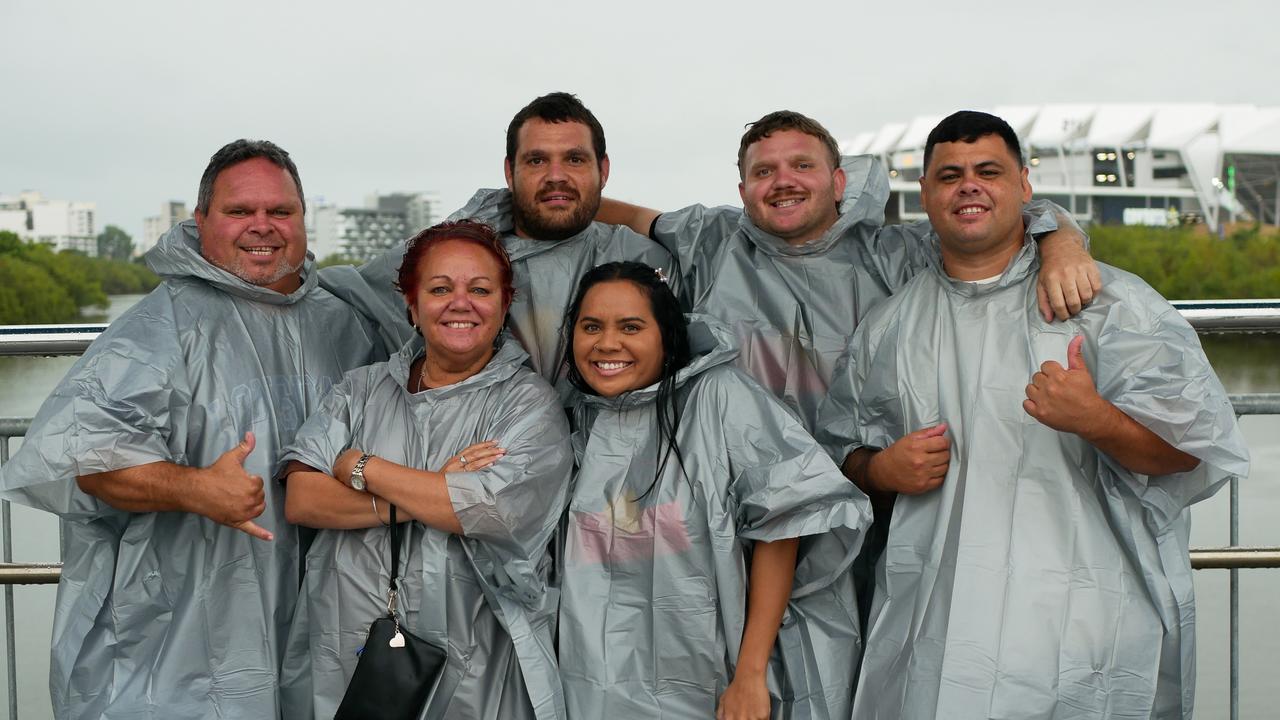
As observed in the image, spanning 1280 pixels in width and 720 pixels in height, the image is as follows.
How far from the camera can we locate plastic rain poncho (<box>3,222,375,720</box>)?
224 cm

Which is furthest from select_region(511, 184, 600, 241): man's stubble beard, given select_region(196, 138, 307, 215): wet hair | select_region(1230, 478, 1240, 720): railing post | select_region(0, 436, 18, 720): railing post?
select_region(1230, 478, 1240, 720): railing post

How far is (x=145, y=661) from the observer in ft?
7.50

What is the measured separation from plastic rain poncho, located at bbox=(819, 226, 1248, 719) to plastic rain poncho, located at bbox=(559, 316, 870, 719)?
0.18 metres

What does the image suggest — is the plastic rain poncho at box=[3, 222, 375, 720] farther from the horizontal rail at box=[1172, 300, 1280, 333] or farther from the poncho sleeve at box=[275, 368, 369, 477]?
the horizontal rail at box=[1172, 300, 1280, 333]

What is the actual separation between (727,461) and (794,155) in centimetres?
86

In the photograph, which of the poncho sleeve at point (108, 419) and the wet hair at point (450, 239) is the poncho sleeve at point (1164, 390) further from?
the poncho sleeve at point (108, 419)

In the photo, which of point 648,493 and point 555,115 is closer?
point 648,493

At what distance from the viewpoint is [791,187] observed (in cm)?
262

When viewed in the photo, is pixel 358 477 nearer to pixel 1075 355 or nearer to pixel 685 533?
pixel 685 533

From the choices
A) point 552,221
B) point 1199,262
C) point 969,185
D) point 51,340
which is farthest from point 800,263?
point 1199,262

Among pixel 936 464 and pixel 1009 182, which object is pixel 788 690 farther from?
pixel 1009 182

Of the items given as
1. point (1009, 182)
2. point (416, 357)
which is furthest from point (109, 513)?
point (1009, 182)

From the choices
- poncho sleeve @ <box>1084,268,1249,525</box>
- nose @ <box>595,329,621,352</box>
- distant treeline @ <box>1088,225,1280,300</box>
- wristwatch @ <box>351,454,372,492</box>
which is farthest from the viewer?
distant treeline @ <box>1088,225,1280,300</box>

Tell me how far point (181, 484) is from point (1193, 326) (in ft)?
7.97
